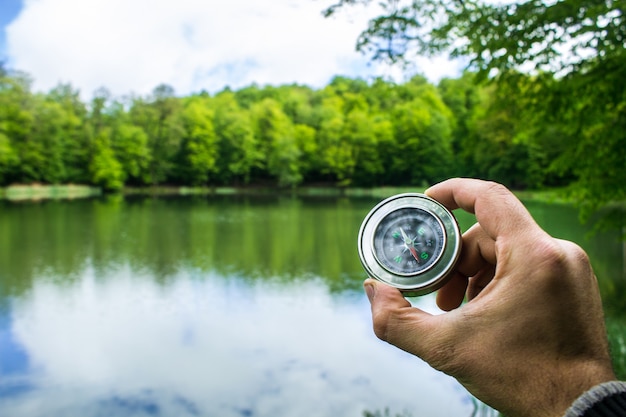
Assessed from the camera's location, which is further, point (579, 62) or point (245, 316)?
point (245, 316)

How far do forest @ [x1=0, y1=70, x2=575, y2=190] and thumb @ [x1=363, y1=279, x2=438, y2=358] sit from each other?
27125 millimetres

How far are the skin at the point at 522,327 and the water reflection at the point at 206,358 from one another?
228 inches

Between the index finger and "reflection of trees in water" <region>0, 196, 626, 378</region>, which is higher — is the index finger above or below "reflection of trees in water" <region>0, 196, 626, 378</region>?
above

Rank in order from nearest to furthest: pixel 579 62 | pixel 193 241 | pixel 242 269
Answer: pixel 579 62 → pixel 242 269 → pixel 193 241

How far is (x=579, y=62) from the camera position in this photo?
539cm

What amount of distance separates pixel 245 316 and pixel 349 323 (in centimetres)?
204

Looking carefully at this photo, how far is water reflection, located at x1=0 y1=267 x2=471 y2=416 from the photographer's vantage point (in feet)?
22.1

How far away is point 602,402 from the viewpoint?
74cm

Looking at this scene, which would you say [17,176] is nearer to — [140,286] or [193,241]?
[193,241]

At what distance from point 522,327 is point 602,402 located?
0.14 metres

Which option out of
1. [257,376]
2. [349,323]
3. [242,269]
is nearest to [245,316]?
[349,323]

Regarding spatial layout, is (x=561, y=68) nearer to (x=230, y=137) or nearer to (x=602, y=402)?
(x=602, y=402)

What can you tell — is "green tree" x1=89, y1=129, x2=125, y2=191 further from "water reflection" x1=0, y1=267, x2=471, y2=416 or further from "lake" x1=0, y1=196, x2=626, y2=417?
"water reflection" x1=0, y1=267, x2=471, y2=416

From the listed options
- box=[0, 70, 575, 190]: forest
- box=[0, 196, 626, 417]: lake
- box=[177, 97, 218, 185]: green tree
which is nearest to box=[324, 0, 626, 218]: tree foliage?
box=[0, 196, 626, 417]: lake
